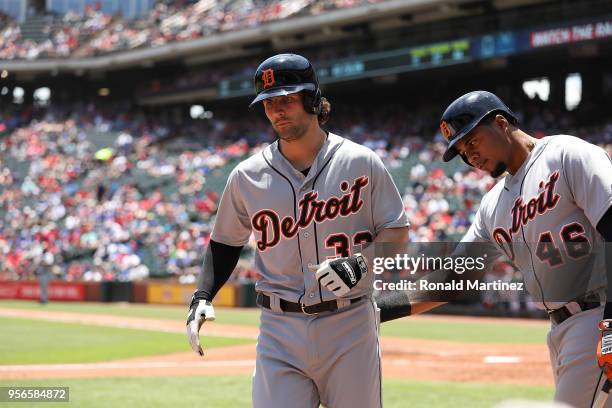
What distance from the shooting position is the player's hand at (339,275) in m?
3.31

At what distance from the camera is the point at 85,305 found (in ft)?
76.2

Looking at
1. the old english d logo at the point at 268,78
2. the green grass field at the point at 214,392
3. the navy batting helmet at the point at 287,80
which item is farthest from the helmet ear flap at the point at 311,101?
the green grass field at the point at 214,392

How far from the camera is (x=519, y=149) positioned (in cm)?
356

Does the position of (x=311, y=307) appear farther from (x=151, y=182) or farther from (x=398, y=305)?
(x=151, y=182)

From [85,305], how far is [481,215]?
20.6 m

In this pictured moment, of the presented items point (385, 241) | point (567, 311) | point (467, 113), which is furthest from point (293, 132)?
point (567, 311)

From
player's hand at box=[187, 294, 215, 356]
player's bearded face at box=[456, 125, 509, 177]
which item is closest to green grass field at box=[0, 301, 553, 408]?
player's hand at box=[187, 294, 215, 356]

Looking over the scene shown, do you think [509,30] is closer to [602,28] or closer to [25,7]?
[602,28]

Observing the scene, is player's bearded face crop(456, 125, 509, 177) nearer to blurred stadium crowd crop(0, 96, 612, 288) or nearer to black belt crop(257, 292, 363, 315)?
black belt crop(257, 292, 363, 315)

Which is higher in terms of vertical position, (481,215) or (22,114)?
(22,114)

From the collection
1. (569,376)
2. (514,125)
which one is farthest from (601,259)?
(514,125)

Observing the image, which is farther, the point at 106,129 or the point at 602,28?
the point at 106,129

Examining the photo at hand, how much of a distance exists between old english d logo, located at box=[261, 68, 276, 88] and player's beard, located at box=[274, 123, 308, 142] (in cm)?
19

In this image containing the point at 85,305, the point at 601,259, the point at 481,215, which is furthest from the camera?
the point at 85,305
